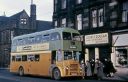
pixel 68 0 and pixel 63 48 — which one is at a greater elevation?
pixel 68 0

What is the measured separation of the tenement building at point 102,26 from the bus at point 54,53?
4.59 metres

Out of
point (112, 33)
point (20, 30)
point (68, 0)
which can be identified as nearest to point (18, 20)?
point (20, 30)

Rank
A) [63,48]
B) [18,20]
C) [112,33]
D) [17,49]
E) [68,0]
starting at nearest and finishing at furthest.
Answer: [63,48] → [112,33] → [17,49] → [68,0] → [18,20]

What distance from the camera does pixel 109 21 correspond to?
34.9 m

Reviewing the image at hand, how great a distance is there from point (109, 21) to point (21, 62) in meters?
10.1

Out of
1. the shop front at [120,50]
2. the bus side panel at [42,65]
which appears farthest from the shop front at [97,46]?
the bus side panel at [42,65]

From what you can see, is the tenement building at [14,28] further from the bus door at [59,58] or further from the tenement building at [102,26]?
the bus door at [59,58]

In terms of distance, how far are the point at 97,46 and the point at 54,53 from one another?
7.33m

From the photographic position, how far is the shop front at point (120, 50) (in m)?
32.7

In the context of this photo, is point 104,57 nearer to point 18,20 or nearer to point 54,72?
point 54,72

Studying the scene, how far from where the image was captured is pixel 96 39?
36.1 m

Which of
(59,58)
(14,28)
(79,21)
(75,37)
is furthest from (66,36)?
(14,28)

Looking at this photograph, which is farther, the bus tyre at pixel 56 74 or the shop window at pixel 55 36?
the shop window at pixel 55 36

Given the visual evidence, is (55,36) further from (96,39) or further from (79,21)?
(79,21)
